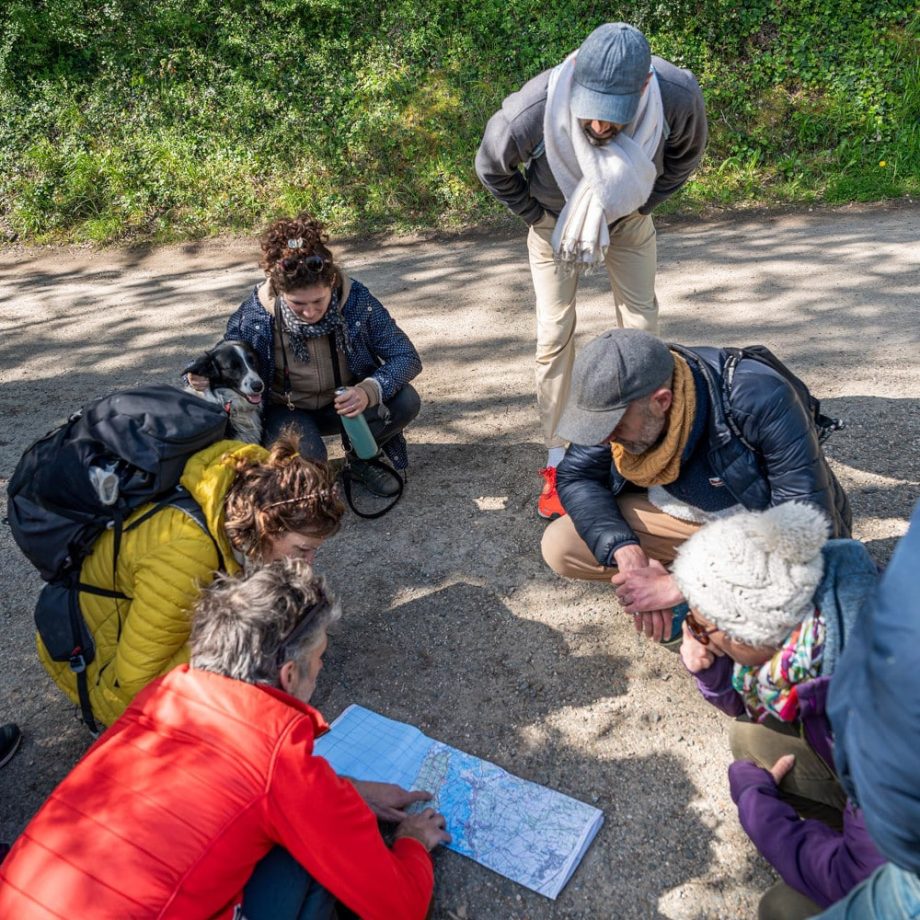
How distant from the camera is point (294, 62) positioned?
954cm

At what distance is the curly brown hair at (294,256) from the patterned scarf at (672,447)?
5.00 feet

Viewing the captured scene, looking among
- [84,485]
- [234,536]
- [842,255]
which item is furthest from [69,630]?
[842,255]

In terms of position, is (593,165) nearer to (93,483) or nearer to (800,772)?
(93,483)

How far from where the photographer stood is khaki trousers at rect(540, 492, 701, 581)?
10.3 feet

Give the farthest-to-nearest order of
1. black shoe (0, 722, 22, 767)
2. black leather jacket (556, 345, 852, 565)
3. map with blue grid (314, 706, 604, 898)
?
black shoe (0, 722, 22, 767) → black leather jacket (556, 345, 852, 565) → map with blue grid (314, 706, 604, 898)

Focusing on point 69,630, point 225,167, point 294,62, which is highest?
point 294,62

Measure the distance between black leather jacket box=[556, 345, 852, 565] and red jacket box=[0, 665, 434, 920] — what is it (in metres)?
1.42

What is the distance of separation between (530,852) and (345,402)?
2.05m

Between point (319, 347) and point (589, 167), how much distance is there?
1436 mm

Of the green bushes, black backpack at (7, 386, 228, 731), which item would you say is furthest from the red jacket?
the green bushes

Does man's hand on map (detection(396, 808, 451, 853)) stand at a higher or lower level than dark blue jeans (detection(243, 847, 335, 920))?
lower

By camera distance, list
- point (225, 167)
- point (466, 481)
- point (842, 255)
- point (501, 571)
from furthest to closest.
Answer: point (225, 167)
point (842, 255)
point (466, 481)
point (501, 571)

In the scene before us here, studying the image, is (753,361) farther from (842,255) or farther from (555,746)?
(842,255)

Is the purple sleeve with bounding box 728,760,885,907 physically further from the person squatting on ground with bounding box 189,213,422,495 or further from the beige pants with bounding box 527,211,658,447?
→ the person squatting on ground with bounding box 189,213,422,495
